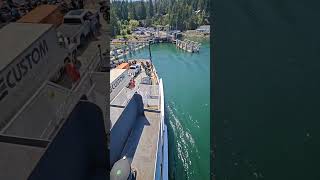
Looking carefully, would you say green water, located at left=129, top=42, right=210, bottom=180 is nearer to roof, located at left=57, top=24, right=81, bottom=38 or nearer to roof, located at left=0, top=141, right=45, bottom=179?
roof, located at left=57, top=24, right=81, bottom=38

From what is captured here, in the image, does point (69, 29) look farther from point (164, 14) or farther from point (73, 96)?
point (164, 14)

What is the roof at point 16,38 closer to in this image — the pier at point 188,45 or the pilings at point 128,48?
the pilings at point 128,48

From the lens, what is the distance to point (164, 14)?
29.5 feet

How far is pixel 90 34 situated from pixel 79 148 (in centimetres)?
51

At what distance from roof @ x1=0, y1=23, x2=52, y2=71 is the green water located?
2.00 meters

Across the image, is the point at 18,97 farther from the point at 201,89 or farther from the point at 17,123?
the point at 201,89

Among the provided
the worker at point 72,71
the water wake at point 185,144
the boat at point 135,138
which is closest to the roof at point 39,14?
the worker at point 72,71

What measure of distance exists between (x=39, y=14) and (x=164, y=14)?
26.4 feet

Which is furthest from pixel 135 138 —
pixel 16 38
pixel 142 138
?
pixel 16 38

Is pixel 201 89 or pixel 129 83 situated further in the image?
pixel 201 89

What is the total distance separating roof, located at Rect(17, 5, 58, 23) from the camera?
1180 mm

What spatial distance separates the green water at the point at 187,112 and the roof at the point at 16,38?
6.56ft
